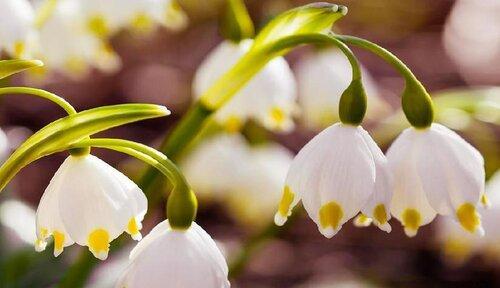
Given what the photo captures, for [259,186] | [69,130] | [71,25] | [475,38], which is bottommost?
[475,38]

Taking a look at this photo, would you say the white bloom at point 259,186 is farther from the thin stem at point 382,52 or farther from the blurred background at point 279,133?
the thin stem at point 382,52

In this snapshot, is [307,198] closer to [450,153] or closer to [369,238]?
[450,153]

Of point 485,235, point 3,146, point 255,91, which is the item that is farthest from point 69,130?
point 485,235


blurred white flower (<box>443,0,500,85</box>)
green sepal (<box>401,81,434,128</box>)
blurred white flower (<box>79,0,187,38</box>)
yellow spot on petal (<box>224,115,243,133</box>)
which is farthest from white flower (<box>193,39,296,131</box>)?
blurred white flower (<box>443,0,500,85</box>)

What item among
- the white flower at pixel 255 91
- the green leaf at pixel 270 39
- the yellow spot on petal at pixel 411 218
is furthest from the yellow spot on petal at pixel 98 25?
the yellow spot on petal at pixel 411 218

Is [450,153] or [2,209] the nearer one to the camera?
[450,153]

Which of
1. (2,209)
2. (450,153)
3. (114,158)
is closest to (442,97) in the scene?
(450,153)

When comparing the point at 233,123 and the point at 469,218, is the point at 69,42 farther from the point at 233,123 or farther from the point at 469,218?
the point at 469,218
